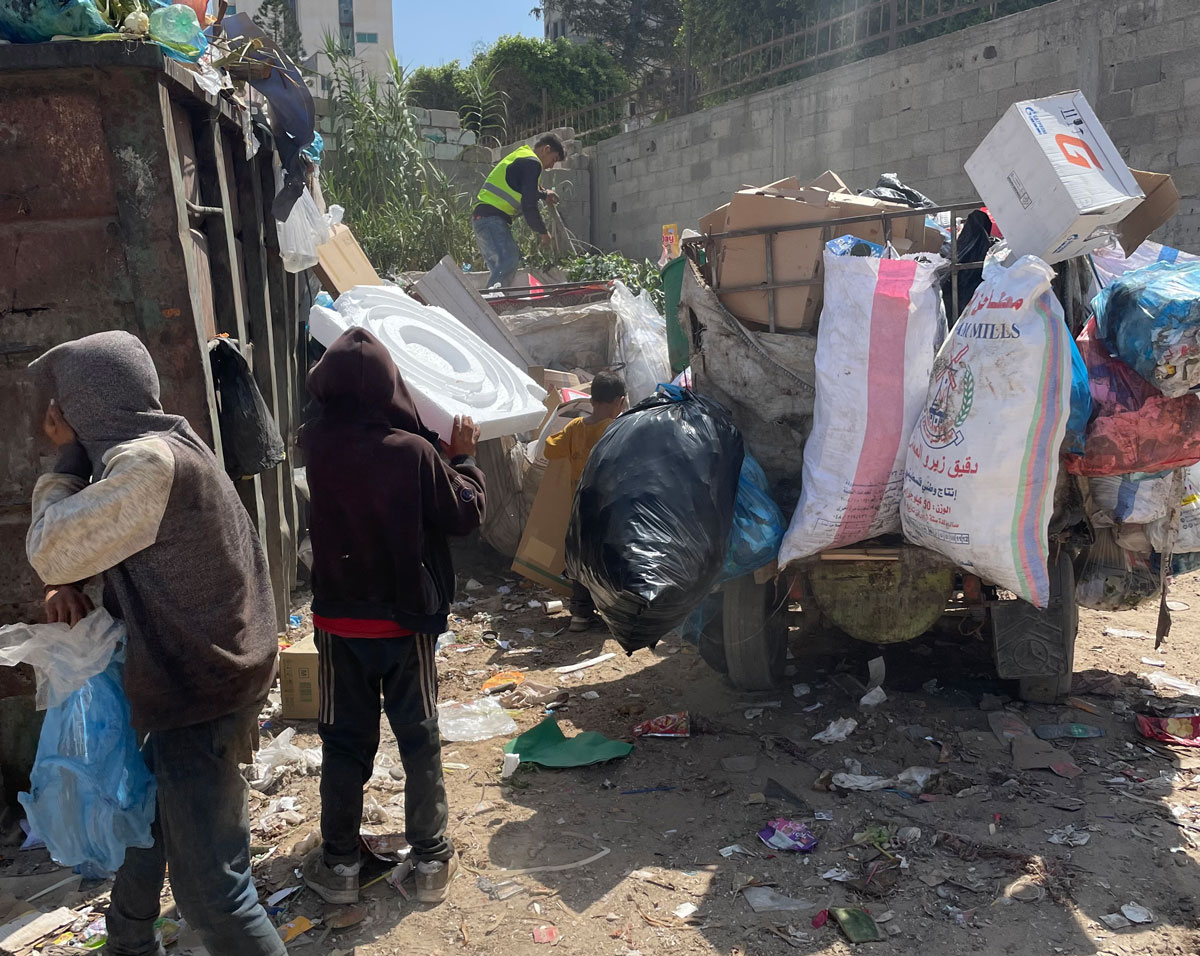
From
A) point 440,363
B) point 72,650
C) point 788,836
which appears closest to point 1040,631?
point 788,836

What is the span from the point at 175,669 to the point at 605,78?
23.7 meters

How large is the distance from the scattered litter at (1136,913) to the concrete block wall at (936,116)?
6.15 m

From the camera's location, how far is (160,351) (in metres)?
3.21

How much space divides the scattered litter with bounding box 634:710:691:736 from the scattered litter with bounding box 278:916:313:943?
142 cm

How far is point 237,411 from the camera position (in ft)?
11.5

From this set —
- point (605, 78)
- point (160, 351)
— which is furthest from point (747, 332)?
point (605, 78)

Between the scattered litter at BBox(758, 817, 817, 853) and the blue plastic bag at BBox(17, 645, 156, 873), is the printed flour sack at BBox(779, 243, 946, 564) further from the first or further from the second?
the blue plastic bag at BBox(17, 645, 156, 873)

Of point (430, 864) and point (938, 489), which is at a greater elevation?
point (938, 489)

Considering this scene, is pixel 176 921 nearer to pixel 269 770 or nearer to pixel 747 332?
pixel 269 770

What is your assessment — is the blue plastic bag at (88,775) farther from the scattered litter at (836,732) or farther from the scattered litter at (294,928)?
the scattered litter at (836,732)

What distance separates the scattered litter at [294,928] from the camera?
260 centimetres

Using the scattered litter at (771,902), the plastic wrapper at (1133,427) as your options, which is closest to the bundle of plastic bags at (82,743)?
the scattered litter at (771,902)

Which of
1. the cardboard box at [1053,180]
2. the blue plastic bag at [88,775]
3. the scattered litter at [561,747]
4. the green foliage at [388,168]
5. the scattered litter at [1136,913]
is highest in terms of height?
the green foliage at [388,168]

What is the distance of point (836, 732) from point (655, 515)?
3.81 ft
